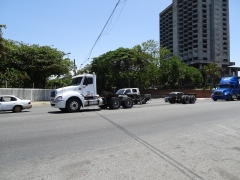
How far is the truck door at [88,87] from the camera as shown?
1541cm

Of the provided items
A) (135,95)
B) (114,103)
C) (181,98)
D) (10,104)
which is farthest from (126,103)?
(10,104)

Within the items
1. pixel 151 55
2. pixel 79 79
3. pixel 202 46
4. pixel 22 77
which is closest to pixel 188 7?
pixel 202 46

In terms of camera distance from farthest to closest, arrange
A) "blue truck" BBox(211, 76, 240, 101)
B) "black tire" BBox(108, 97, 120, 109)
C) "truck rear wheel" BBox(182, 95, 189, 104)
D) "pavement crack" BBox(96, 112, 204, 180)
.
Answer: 1. "blue truck" BBox(211, 76, 240, 101)
2. "truck rear wheel" BBox(182, 95, 189, 104)
3. "black tire" BBox(108, 97, 120, 109)
4. "pavement crack" BBox(96, 112, 204, 180)

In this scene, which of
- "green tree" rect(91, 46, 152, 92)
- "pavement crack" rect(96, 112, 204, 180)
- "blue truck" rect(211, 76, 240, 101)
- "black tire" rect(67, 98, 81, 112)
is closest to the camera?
"pavement crack" rect(96, 112, 204, 180)

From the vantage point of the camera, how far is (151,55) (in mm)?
43281

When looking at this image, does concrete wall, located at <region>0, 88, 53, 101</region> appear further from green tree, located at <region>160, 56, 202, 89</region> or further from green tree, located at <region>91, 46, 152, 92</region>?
green tree, located at <region>160, 56, 202, 89</region>

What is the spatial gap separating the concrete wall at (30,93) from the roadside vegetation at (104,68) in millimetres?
2034

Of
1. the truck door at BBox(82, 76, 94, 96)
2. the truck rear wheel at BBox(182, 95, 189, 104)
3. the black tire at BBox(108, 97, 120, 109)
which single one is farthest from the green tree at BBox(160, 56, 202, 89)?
the truck door at BBox(82, 76, 94, 96)

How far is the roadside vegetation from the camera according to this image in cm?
3375

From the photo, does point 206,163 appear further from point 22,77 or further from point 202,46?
point 202,46

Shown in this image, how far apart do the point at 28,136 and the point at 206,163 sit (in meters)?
5.60

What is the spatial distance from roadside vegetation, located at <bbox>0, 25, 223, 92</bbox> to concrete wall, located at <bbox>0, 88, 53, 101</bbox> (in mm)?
2034

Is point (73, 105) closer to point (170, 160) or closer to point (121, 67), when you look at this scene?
point (170, 160)

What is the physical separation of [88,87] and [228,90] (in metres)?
20.5
